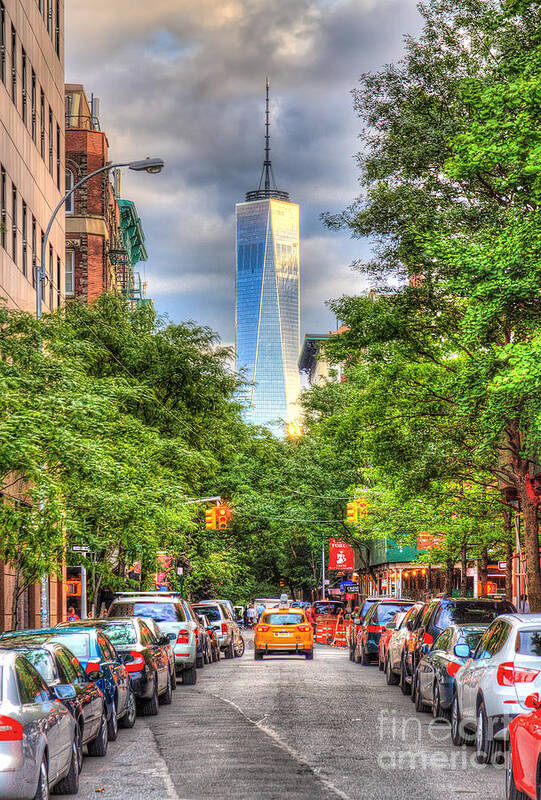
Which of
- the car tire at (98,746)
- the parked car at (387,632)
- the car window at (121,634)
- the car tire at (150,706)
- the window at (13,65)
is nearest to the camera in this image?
the car tire at (98,746)

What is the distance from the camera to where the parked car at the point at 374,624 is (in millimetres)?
32156

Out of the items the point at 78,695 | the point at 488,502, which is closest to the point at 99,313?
the point at 488,502

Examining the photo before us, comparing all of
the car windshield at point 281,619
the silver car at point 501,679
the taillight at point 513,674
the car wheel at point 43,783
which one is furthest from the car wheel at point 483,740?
the car windshield at point 281,619

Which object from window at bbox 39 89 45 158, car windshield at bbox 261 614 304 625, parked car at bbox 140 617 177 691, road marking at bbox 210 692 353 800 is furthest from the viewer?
window at bbox 39 89 45 158

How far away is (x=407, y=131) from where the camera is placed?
25078mm

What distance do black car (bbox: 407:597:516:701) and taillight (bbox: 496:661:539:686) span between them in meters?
7.93

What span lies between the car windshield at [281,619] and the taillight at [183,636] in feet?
38.4

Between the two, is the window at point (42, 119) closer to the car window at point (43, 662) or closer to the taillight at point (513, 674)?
the car window at point (43, 662)

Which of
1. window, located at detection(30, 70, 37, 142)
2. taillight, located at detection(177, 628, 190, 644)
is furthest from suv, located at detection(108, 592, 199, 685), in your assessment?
window, located at detection(30, 70, 37, 142)

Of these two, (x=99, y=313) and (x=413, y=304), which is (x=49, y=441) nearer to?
(x=413, y=304)

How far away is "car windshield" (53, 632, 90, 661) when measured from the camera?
47.4 feet

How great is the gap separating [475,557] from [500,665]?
113 feet

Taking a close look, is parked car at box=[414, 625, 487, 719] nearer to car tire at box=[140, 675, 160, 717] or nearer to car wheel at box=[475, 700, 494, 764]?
car wheel at box=[475, 700, 494, 764]

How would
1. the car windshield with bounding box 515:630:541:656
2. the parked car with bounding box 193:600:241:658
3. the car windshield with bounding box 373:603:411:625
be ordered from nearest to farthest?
the car windshield with bounding box 515:630:541:656
the car windshield with bounding box 373:603:411:625
the parked car with bounding box 193:600:241:658
